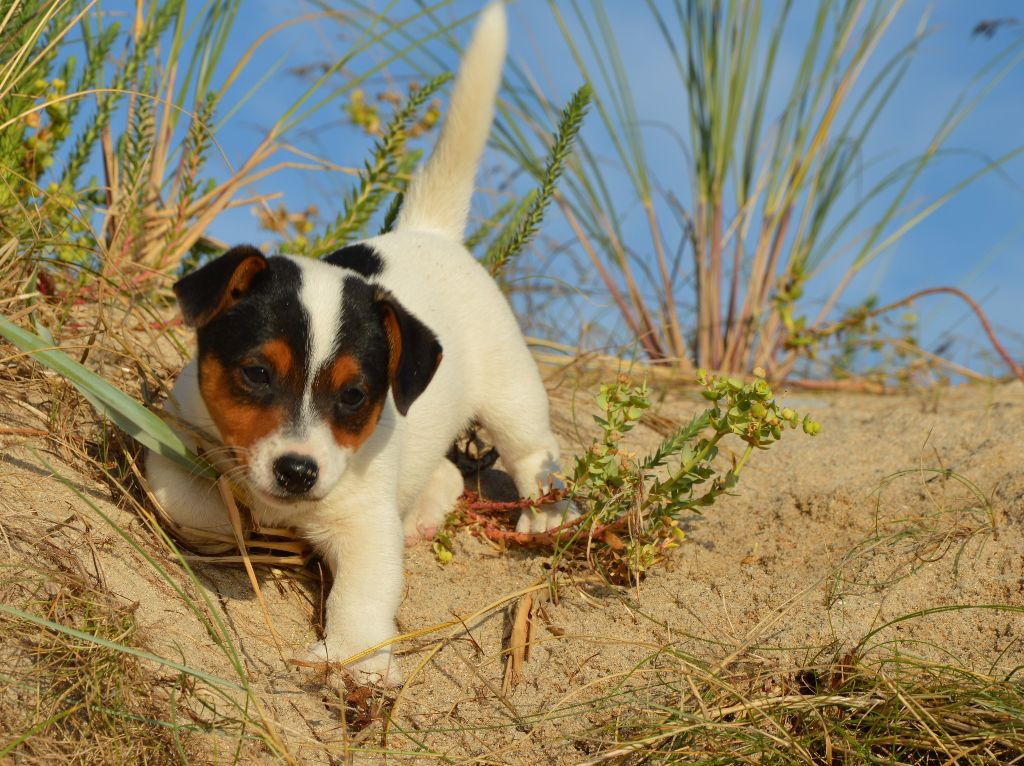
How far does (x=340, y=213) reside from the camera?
484 cm

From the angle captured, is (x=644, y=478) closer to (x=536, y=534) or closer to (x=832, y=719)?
(x=536, y=534)

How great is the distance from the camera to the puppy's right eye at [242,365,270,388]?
9.15 feet

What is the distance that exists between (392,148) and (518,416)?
148 centimetres

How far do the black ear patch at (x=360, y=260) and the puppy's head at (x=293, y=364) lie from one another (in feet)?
1.79

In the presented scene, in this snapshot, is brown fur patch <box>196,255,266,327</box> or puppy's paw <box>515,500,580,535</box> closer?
brown fur patch <box>196,255,266,327</box>

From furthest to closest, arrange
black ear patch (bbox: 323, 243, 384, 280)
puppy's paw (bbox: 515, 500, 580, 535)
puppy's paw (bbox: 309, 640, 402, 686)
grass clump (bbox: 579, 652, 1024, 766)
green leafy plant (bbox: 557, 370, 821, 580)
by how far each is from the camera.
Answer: puppy's paw (bbox: 515, 500, 580, 535) → black ear patch (bbox: 323, 243, 384, 280) → green leafy plant (bbox: 557, 370, 821, 580) → puppy's paw (bbox: 309, 640, 402, 686) → grass clump (bbox: 579, 652, 1024, 766)

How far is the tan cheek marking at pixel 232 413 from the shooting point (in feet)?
8.97

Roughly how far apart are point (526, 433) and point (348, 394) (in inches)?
50.5


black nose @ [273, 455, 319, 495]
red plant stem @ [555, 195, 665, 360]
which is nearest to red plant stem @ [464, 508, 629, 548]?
black nose @ [273, 455, 319, 495]

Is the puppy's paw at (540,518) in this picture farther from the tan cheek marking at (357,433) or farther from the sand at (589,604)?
the tan cheek marking at (357,433)

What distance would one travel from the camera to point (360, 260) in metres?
3.65

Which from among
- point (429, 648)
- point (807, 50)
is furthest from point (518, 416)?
point (807, 50)

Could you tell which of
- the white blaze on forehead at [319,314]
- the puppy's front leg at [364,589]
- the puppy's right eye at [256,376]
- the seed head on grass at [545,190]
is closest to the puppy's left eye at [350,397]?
the white blaze on forehead at [319,314]

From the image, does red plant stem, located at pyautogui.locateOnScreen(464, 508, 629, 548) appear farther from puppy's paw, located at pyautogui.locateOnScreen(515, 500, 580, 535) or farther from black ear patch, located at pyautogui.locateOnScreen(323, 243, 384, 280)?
black ear patch, located at pyautogui.locateOnScreen(323, 243, 384, 280)
